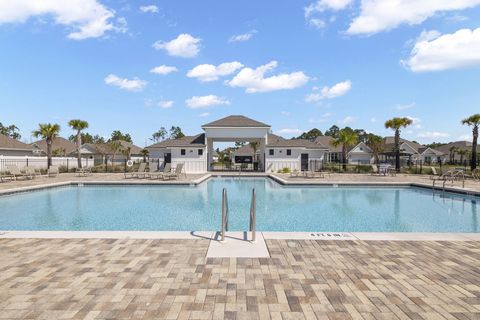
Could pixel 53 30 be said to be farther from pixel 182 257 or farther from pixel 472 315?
pixel 472 315

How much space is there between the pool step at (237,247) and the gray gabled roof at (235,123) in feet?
76.3

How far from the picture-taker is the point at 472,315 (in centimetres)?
311

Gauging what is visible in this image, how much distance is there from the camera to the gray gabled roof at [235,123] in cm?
2878

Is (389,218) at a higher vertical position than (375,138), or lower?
lower

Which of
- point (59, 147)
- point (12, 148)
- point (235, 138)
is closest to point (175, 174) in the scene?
point (235, 138)

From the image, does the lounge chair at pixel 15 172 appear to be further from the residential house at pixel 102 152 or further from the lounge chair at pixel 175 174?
the residential house at pixel 102 152

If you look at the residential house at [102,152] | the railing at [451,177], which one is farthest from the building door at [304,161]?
the residential house at [102,152]

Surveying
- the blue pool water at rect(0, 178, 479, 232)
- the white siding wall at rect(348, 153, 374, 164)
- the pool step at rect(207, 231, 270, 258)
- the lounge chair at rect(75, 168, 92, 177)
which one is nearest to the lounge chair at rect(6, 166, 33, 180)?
the lounge chair at rect(75, 168, 92, 177)

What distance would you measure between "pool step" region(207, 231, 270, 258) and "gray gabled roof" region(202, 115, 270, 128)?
23.3m

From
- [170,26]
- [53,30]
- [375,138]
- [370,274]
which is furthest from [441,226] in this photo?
[375,138]

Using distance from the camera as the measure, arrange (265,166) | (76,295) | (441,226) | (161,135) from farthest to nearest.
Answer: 1. (161,135)
2. (265,166)
3. (441,226)
4. (76,295)

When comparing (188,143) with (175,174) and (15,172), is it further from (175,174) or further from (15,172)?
(15,172)

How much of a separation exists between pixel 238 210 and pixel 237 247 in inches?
220

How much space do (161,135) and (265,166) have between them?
86612 mm
